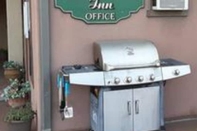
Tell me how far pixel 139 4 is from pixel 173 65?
0.73 m

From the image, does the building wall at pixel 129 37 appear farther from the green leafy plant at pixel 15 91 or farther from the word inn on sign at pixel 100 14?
the green leafy plant at pixel 15 91

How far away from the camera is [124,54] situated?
315 cm

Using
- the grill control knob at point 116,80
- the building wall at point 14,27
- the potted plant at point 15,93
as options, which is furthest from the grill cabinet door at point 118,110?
the building wall at point 14,27

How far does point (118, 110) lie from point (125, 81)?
30 centimetres

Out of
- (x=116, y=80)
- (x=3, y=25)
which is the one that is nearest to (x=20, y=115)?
(x=116, y=80)

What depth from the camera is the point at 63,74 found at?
9.95 ft

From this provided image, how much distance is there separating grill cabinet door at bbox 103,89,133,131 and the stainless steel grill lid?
267 millimetres

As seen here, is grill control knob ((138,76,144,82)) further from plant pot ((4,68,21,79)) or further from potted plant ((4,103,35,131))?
plant pot ((4,68,21,79))

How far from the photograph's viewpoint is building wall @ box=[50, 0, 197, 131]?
3326 mm

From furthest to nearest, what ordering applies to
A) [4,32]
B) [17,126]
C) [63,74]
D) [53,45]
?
[4,32], [17,126], [53,45], [63,74]

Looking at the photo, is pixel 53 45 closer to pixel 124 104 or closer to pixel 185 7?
pixel 124 104

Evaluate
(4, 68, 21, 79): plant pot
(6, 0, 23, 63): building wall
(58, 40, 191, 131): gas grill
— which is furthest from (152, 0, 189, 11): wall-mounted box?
(6, 0, 23, 63): building wall

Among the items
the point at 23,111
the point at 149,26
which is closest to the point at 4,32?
the point at 23,111

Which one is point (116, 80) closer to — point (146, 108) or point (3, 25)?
point (146, 108)
